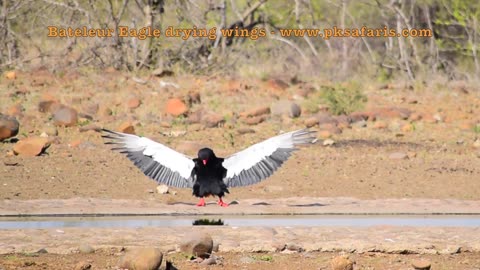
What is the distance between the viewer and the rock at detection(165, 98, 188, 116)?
14.7 m

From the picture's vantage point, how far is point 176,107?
14766 millimetres

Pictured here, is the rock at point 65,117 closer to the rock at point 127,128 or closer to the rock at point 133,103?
the rock at point 127,128

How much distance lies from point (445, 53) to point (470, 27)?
72.6 inches

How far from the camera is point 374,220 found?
857 cm

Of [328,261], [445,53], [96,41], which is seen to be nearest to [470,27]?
[445,53]

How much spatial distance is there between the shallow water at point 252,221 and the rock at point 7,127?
4.36 meters

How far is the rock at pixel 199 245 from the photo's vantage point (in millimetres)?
5996

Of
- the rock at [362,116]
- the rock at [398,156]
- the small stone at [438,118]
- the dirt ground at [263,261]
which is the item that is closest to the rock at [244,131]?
the rock at [362,116]

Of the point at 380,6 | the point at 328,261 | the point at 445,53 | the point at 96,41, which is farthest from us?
the point at 445,53

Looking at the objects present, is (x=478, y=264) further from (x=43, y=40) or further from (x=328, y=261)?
(x=43, y=40)

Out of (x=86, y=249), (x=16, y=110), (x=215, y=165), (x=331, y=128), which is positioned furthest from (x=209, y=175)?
(x=16, y=110)

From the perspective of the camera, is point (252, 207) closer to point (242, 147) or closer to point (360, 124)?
point (242, 147)

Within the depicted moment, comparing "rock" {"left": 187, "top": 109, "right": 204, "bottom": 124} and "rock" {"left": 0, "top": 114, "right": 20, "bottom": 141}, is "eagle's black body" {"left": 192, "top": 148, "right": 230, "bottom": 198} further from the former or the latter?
"rock" {"left": 187, "top": 109, "right": 204, "bottom": 124}

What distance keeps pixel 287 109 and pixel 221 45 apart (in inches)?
141
